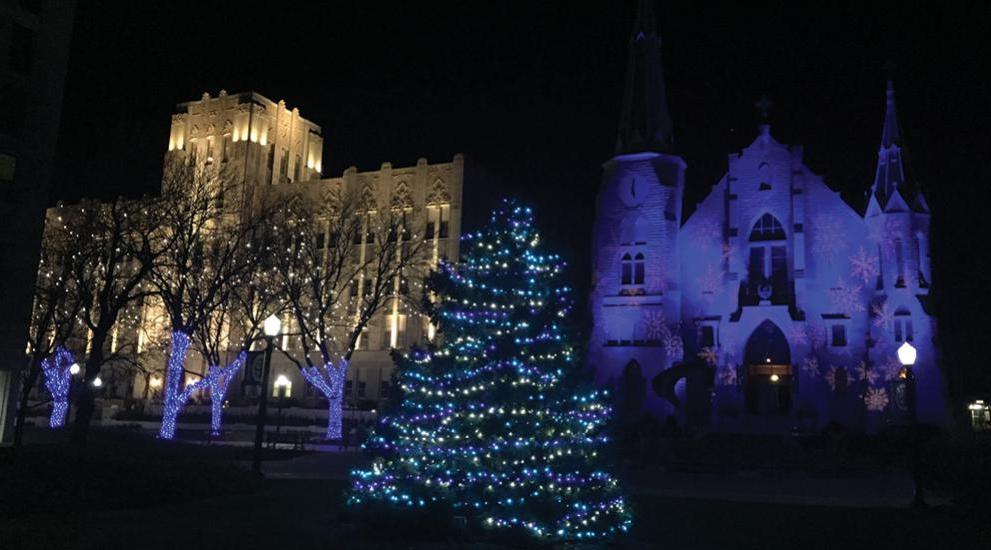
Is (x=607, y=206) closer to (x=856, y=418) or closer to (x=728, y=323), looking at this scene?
(x=728, y=323)

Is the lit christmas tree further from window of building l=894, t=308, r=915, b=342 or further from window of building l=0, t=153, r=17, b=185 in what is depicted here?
window of building l=894, t=308, r=915, b=342

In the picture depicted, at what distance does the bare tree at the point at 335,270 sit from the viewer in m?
46.5

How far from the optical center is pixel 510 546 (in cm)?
1366

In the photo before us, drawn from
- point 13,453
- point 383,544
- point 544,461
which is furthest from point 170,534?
point 544,461

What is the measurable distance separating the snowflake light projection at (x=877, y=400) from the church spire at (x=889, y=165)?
11281mm

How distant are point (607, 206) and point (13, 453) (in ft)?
135

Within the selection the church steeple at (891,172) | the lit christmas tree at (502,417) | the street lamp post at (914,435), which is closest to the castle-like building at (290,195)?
the church steeple at (891,172)

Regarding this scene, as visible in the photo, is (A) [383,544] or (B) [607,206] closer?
(A) [383,544]

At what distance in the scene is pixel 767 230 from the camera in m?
51.9

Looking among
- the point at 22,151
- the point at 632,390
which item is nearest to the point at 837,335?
the point at 632,390

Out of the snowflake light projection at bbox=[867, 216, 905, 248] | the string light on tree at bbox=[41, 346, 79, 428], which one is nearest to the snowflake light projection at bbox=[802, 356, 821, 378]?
the snowflake light projection at bbox=[867, 216, 905, 248]

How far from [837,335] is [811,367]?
2919 mm

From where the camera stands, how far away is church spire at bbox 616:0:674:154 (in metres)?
53.1

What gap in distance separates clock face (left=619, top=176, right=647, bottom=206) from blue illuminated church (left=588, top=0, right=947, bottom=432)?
69 mm
